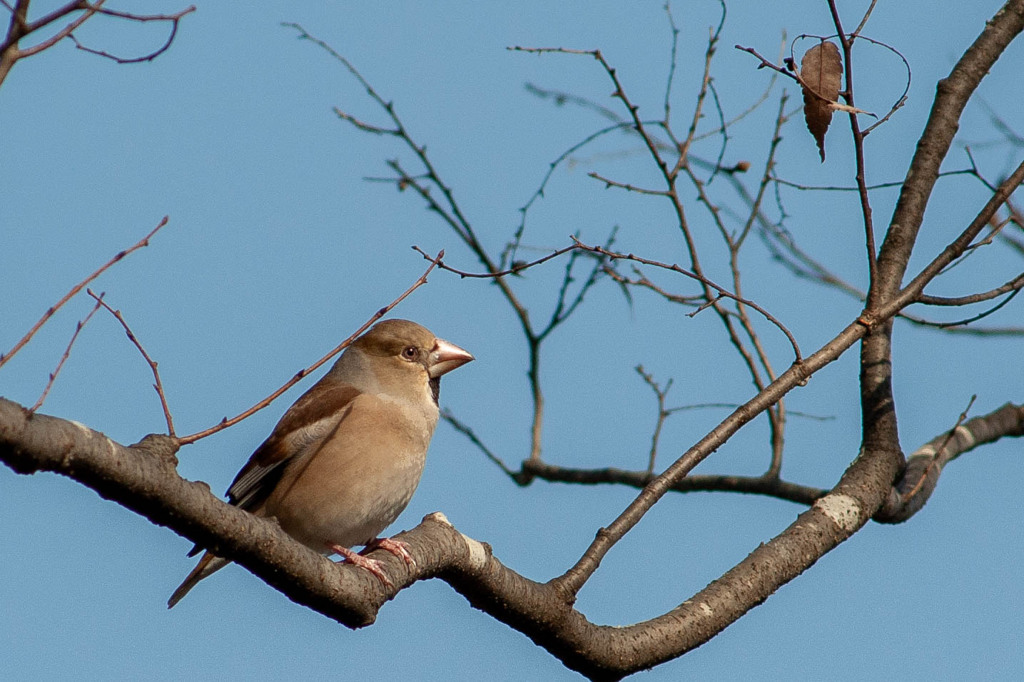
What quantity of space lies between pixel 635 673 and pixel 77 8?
106 inches

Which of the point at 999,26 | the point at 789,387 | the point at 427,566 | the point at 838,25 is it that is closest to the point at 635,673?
the point at 427,566

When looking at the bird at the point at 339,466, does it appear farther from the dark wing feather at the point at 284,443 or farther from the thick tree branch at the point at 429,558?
the thick tree branch at the point at 429,558

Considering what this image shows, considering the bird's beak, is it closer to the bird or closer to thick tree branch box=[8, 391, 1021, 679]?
the bird

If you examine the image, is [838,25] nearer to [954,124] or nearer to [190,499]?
[954,124]

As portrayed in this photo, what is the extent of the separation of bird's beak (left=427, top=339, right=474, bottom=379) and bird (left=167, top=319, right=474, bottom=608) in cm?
28

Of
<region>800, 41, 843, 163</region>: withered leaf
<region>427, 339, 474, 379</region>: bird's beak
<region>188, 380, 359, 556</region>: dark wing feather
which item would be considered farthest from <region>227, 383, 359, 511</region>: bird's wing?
<region>800, 41, 843, 163</region>: withered leaf

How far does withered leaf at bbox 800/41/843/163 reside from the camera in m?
3.81

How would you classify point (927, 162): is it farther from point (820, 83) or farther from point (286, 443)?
point (286, 443)

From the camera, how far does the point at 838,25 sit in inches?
144

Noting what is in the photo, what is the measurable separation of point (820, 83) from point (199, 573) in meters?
3.39

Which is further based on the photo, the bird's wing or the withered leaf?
the bird's wing

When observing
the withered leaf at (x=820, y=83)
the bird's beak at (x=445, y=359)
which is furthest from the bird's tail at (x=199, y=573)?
the withered leaf at (x=820, y=83)

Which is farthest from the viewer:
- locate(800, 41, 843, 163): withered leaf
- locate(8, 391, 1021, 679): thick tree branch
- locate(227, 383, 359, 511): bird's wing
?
locate(227, 383, 359, 511): bird's wing

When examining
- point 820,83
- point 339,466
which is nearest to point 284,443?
point 339,466
